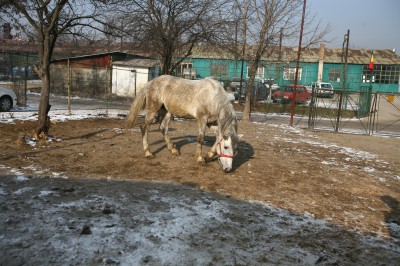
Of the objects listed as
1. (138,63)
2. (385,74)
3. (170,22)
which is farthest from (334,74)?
(170,22)

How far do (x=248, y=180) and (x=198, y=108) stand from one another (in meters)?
2.03

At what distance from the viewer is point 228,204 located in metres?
5.20

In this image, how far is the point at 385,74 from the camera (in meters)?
43.4

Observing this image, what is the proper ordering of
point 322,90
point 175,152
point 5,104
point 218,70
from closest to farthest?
point 175,152 < point 5,104 < point 322,90 < point 218,70

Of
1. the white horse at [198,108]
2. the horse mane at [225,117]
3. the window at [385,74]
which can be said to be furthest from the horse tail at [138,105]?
the window at [385,74]

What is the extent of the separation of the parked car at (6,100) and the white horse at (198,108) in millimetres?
9389

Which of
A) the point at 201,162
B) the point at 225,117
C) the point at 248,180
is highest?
the point at 225,117

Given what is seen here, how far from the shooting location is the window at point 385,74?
42181mm

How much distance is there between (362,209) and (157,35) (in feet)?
31.4

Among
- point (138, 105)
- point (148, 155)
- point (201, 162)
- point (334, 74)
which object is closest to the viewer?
point (201, 162)

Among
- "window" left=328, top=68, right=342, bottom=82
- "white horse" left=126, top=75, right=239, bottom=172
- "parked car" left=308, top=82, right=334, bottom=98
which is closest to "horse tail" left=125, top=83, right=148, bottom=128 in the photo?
"white horse" left=126, top=75, right=239, bottom=172

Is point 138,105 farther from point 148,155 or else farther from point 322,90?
point 322,90

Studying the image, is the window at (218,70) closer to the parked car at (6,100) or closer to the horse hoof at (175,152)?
the parked car at (6,100)

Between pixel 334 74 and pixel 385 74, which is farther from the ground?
pixel 385 74
